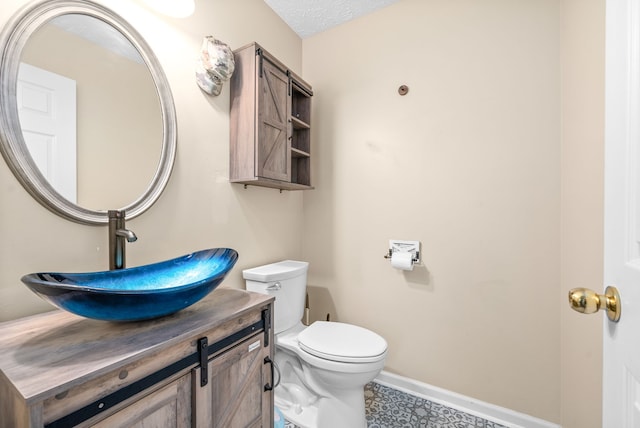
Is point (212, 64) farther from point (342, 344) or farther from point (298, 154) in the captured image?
point (342, 344)

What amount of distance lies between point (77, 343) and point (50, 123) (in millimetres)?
718

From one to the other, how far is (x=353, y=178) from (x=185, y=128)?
1.11m

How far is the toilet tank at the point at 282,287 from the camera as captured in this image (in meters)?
1.52

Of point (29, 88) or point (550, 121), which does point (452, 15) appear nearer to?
point (550, 121)

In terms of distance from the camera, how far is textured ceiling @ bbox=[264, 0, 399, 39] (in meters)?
1.81

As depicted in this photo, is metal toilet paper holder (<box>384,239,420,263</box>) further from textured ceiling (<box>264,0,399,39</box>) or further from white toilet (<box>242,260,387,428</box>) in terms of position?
→ textured ceiling (<box>264,0,399,39</box>)

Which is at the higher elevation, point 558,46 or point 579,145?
point 558,46

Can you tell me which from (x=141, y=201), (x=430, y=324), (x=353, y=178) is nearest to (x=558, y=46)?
(x=353, y=178)

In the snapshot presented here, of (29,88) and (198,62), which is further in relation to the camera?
(198,62)

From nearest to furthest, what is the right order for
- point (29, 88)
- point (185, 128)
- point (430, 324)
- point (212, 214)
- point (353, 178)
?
point (29, 88), point (185, 128), point (212, 214), point (430, 324), point (353, 178)

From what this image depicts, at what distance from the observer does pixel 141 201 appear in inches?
44.0

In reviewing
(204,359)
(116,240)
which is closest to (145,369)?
(204,359)

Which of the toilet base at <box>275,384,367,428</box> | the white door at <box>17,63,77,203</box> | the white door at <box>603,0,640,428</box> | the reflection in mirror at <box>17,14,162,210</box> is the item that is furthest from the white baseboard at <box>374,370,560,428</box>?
the white door at <box>17,63,77,203</box>

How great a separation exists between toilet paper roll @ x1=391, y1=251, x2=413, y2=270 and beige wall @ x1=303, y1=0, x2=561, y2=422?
0.11m
